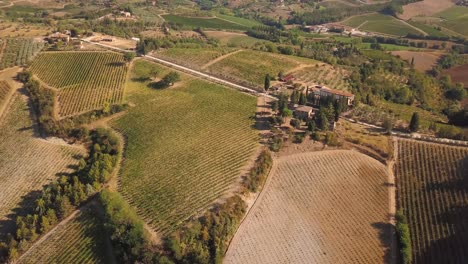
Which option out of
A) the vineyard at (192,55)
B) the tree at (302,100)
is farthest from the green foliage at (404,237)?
the vineyard at (192,55)

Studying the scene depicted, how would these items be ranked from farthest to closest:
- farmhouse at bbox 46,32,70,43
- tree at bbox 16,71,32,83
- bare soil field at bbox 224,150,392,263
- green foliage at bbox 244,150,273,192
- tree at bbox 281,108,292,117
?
farmhouse at bbox 46,32,70,43 < tree at bbox 16,71,32,83 < tree at bbox 281,108,292,117 < green foliage at bbox 244,150,273,192 < bare soil field at bbox 224,150,392,263

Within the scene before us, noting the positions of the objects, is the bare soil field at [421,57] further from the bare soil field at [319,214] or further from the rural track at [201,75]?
the bare soil field at [319,214]

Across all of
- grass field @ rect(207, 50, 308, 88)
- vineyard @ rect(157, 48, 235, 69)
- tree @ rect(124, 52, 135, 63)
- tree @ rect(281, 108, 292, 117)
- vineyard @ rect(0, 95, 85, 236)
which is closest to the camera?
vineyard @ rect(0, 95, 85, 236)

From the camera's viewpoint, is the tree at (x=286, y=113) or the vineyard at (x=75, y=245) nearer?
the vineyard at (x=75, y=245)

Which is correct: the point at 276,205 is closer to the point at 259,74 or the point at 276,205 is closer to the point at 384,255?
the point at 384,255

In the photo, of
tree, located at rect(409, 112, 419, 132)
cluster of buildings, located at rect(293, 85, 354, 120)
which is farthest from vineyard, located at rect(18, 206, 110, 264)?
tree, located at rect(409, 112, 419, 132)

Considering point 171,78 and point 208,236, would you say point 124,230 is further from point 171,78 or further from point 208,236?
point 171,78

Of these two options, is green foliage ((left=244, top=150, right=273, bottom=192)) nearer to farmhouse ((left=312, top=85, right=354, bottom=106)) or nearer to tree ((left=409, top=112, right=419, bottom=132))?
farmhouse ((left=312, top=85, right=354, bottom=106))
